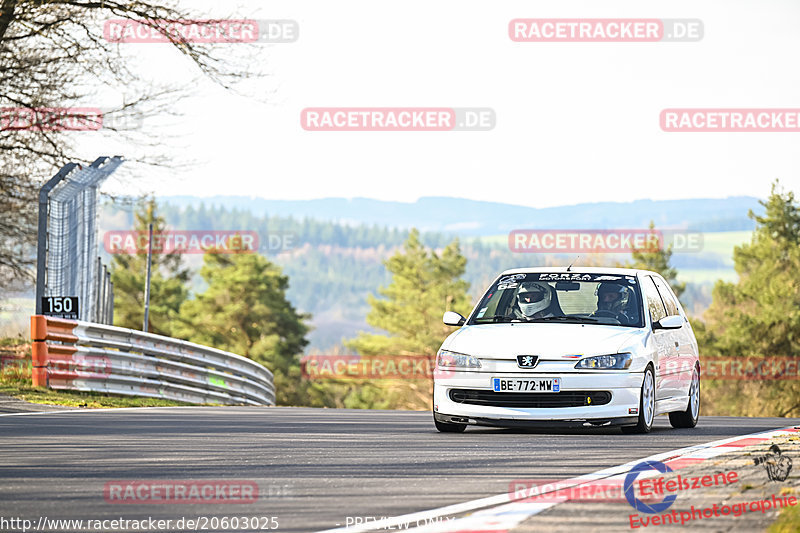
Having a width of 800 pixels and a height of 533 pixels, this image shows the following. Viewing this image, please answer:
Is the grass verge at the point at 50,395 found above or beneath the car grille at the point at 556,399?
beneath

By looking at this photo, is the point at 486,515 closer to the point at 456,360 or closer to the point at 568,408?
the point at 568,408

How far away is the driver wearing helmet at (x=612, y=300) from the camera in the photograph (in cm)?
1198

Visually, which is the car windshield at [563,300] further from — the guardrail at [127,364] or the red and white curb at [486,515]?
the guardrail at [127,364]

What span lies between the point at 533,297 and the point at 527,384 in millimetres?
1673

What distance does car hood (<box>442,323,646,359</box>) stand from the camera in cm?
1091

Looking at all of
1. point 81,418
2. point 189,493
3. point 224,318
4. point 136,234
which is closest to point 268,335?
point 224,318

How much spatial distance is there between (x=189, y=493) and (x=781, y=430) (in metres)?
6.97

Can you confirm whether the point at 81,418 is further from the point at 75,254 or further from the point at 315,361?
the point at 315,361

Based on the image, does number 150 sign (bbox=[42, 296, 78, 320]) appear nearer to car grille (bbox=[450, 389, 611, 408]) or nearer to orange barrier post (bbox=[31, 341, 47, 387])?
orange barrier post (bbox=[31, 341, 47, 387])

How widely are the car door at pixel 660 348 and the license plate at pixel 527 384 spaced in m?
1.30

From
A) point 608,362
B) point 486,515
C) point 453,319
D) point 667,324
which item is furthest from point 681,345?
point 486,515

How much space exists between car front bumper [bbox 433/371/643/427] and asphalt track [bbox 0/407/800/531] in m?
0.16
